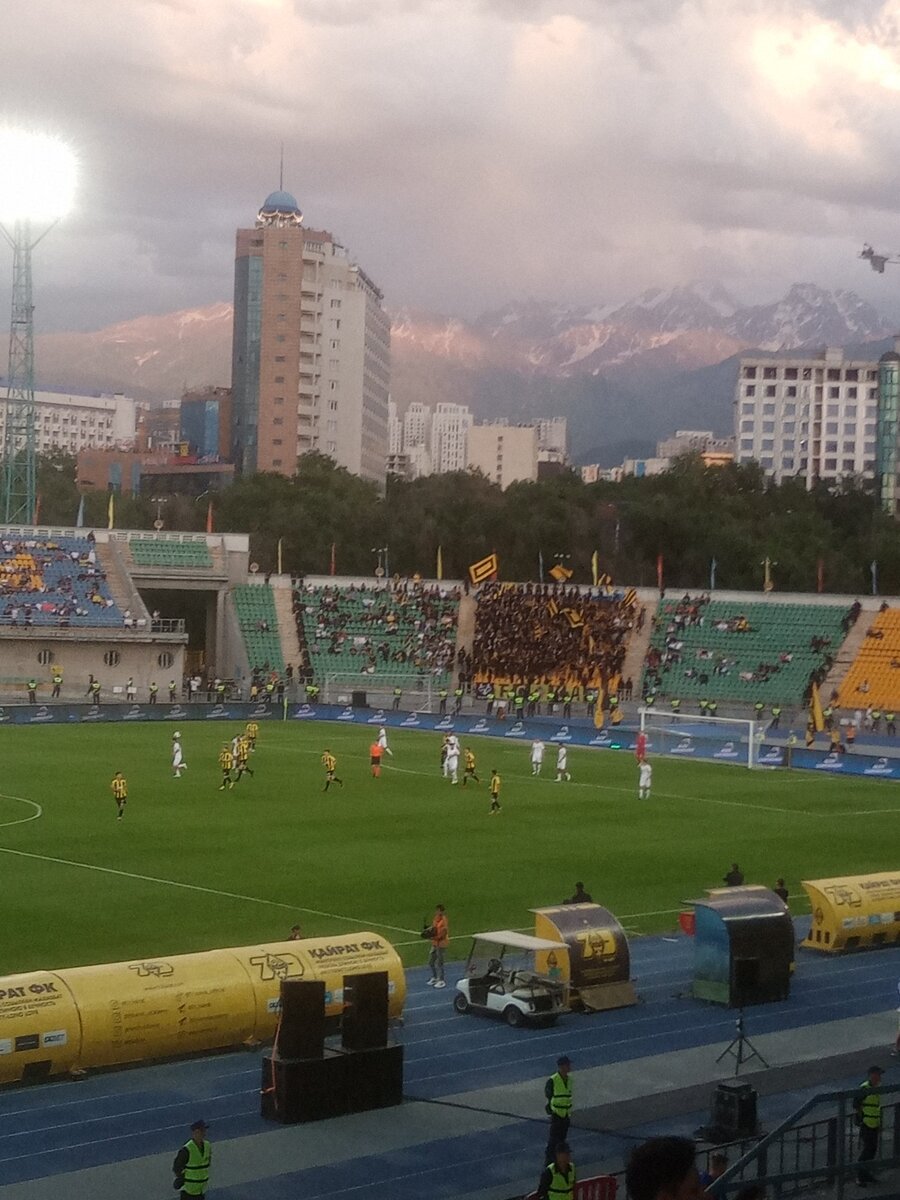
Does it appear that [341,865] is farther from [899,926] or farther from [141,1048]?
[141,1048]

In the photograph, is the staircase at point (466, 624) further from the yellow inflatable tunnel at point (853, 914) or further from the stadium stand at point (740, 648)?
the yellow inflatable tunnel at point (853, 914)

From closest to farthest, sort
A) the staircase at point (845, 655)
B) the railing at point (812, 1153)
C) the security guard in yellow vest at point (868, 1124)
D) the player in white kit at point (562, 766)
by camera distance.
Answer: the railing at point (812, 1153)
the security guard in yellow vest at point (868, 1124)
the player in white kit at point (562, 766)
the staircase at point (845, 655)

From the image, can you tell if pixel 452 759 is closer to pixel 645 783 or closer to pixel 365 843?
pixel 645 783

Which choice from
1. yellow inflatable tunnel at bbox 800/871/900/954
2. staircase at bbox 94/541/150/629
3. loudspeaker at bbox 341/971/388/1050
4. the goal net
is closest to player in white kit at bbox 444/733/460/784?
the goal net

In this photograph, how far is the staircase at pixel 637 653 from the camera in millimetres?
83375

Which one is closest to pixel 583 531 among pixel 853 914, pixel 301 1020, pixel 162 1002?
pixel 853 914

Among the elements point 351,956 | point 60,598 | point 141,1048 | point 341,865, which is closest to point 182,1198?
point 141,1048

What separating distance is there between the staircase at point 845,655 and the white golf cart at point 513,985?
54149mm

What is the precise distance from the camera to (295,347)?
6727 inches

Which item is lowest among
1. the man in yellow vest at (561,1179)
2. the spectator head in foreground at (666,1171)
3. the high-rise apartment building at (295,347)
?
the man in yellow vest at (561,1179)

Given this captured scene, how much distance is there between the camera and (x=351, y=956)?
2278 centimetres

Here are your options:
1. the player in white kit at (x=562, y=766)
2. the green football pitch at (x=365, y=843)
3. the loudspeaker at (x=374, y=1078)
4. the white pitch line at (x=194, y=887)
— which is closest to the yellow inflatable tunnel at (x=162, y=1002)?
the loudspeaker at (x=374, y=1078)

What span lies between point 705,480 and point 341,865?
94.1 meters

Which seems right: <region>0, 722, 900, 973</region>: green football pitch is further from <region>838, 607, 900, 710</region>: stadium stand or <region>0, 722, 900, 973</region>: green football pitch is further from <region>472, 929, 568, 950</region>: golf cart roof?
<region>838, 607, 900, 710</region>: stadium stand
